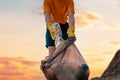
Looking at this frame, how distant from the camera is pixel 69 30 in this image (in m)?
10.3

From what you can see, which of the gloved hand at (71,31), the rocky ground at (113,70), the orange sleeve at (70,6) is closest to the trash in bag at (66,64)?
the gloved hand at (71,31)

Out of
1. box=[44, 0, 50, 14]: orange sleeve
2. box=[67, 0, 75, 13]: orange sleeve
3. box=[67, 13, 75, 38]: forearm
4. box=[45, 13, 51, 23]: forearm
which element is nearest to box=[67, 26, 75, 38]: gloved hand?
box=[67, 13, 75, 38]: forearm

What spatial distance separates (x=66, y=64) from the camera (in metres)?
9.80

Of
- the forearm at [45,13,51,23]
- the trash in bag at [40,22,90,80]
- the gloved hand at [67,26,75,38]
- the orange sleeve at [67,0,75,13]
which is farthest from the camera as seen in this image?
the forearm at [45,13,51,23]

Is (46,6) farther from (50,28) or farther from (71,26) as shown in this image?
(71,26)

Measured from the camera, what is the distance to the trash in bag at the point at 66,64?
9749 millimetres

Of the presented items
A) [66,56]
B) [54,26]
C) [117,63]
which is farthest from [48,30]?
[117,63]

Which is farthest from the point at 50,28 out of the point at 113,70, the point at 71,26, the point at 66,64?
the point at 113,70

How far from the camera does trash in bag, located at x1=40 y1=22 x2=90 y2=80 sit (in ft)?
32.0

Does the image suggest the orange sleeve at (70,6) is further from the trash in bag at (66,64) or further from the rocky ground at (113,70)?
the rocky ground at (113,70)

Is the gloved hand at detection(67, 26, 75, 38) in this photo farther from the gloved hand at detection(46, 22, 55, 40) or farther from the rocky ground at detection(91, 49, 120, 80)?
the rocky ground at detection(91, 49, 120, 80)

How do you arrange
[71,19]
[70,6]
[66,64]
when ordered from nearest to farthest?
[66,64], [71,19], [70,6]

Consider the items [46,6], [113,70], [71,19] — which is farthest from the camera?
[113,70]

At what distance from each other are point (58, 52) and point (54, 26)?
0.78 meters
